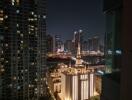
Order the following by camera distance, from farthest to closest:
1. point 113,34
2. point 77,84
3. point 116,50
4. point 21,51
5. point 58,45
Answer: point 58,45
point 77,84
point 21,51
point 113,34
point 116,50

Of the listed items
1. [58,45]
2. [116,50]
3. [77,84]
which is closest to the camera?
[116,50]

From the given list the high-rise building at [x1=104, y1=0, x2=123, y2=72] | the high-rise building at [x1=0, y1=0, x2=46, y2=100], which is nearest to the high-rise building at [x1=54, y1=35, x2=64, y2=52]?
the high-rise building at [x1=0, y1=0, x2=46, y2=100]

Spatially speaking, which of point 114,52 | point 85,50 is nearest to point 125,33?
point 114,52

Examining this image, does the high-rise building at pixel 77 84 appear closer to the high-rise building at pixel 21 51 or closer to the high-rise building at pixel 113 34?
the high-rise building at pixel 21 51

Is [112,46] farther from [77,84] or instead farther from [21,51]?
[21,51]

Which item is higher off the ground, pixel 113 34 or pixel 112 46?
pixel 113 34

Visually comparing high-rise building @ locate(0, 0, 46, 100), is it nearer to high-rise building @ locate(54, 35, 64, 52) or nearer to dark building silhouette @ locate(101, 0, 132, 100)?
dark building silhouette @ locate(101, 0, 132, 100)

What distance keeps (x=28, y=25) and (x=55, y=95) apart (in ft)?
16.0

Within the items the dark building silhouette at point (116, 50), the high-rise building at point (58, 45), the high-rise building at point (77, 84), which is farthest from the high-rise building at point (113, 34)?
the high-rise building at point (58, 45)

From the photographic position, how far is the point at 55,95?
1348 centimetres

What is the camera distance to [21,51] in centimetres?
1147

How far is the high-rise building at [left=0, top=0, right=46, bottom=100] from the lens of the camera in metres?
11.0

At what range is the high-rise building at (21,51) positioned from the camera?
1099cm

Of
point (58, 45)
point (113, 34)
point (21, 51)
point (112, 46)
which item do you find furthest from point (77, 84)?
point (58, 45)
